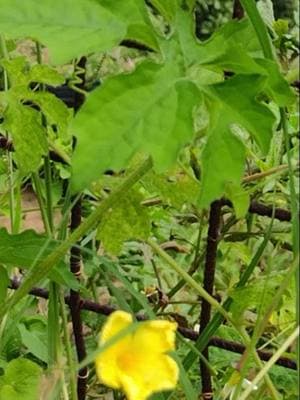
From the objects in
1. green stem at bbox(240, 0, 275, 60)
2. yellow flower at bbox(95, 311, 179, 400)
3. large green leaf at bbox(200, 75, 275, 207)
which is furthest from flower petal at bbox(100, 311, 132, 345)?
green stem at bbox(240, 0, 275, 60)

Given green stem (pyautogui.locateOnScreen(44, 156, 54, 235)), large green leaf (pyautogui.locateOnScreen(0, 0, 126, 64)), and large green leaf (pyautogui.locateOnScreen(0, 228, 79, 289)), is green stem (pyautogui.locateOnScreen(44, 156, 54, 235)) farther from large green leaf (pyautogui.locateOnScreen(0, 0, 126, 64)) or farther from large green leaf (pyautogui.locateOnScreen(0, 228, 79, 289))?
large green leaf (pyautogui.locateOnScreen(0, 0, 126, 64))

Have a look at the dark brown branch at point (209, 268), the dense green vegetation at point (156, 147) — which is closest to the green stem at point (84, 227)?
the dense green vegetation at point (156, 147)

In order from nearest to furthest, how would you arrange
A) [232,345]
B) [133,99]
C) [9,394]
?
[133,99]
[9,394]
[232,345]

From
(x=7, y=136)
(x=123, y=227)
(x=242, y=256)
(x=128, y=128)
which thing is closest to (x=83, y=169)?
(x=128, y=128)

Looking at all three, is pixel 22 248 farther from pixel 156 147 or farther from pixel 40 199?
pixel 156 147

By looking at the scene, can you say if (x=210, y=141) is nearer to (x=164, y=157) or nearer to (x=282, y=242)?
(x=164, y=157)

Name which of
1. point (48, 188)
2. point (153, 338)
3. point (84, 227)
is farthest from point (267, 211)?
point (153, 338)
